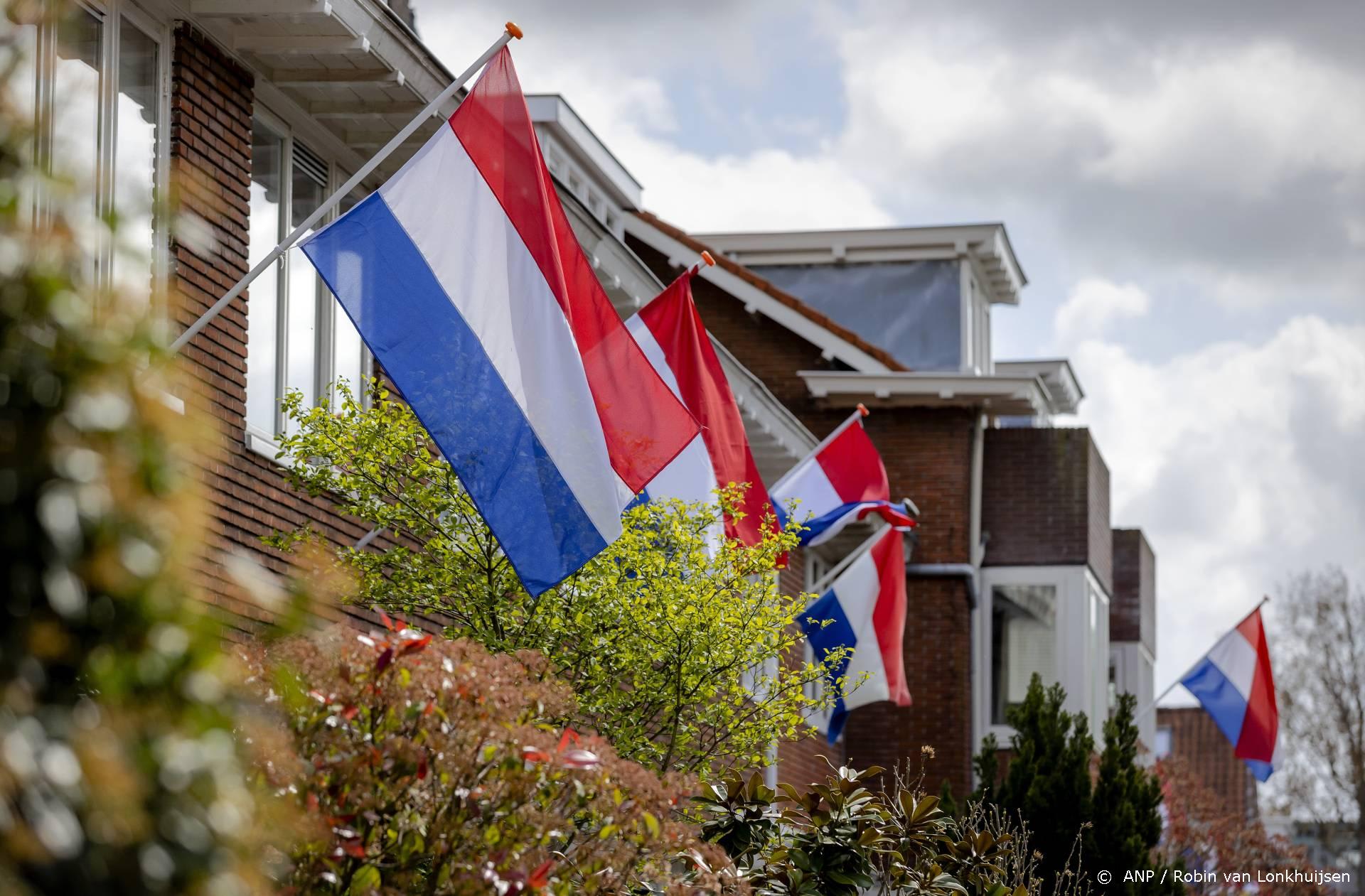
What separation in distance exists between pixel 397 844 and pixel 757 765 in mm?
4454

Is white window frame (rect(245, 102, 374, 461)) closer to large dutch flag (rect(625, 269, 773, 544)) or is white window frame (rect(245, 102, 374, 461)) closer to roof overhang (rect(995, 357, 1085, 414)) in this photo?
large dutch flag (rect(625, 269, 773, 544))

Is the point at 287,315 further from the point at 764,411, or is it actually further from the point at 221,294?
the point at 764,411

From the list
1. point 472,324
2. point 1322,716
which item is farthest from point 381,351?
point 1322,716

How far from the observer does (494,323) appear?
825cm

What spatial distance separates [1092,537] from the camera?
78.5 feet

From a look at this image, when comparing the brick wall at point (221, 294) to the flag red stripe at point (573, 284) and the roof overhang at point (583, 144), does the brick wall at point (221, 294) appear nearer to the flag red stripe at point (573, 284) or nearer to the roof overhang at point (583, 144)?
the flag red stripe at point (573, 284)

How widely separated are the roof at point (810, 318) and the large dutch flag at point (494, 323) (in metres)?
14.9

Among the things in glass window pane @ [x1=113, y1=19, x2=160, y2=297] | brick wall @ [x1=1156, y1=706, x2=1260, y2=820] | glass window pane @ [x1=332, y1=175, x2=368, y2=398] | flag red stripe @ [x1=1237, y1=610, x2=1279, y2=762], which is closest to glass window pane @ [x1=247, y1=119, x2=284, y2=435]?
glass window pane @ [x1=332, y1=175, x2=368, y2=398]

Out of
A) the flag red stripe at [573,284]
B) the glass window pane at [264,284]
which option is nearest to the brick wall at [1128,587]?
the glass window pane at [264,284]

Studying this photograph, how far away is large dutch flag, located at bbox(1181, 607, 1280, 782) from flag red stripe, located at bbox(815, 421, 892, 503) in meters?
9.24

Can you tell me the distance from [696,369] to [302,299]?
2.55 m

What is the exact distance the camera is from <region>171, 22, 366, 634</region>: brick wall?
9125mm

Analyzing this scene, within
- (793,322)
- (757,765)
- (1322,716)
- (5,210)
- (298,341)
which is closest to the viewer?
(5,210)

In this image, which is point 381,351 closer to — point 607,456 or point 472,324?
point 472,324
